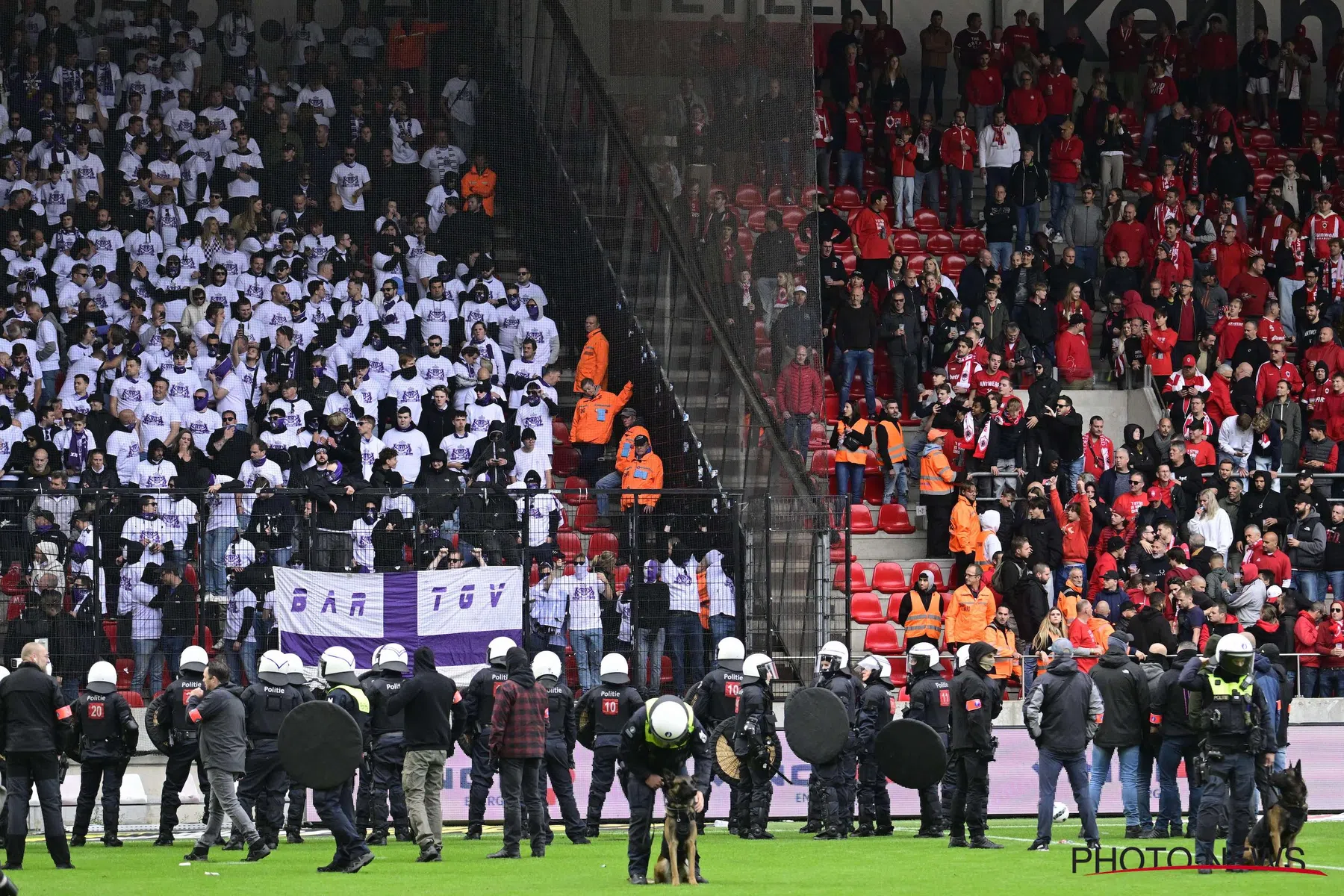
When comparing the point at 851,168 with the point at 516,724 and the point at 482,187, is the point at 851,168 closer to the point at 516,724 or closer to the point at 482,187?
the point at 482,187

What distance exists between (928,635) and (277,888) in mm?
9600

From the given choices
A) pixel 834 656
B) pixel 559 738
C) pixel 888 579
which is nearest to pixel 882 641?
pixel 888 579

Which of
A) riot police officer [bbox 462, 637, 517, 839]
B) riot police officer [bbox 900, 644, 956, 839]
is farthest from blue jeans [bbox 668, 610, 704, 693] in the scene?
riot police officer [bbox 900, 644, 956, 839]

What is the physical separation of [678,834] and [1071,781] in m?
3.61

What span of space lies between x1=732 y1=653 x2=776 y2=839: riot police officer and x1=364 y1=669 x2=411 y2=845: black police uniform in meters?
2.68

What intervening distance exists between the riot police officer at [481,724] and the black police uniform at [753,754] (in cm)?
204

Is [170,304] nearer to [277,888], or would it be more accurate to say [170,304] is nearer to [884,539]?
[884,539]

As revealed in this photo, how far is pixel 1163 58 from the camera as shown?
31.3 metres

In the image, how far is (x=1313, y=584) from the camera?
2336 cm

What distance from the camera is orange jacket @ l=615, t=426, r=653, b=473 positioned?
22.2m

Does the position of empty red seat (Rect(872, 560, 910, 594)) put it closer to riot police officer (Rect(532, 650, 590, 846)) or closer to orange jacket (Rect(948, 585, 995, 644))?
orange jacket (Rect(948, 585, 995, 644))

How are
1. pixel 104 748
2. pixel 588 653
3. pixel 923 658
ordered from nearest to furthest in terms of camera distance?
pixel 104 748, pixel 923 658, pixel 588 653

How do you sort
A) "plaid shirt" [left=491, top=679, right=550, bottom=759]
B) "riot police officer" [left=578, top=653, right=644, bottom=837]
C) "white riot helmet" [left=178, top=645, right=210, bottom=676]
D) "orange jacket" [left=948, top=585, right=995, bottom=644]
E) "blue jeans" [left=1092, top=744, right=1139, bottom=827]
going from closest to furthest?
"plaid shirt" [left=491, top=679, right=550, bottom=759] < "blue jeans" [left=1092, top=744, right=1139, bottom=827] < "white riot helmet" [left=178, top=645, right=210, bottom=676] < "riot police officer" [left=578, top=653, right=644, bottom=837] < "orange jacket" [left=948, top=585, right=995, bottom=644]

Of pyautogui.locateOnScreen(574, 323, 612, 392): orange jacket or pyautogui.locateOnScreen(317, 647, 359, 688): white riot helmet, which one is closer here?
pyautogui.locateOnScreen(317, 647, 359, 688): white riot helmet
